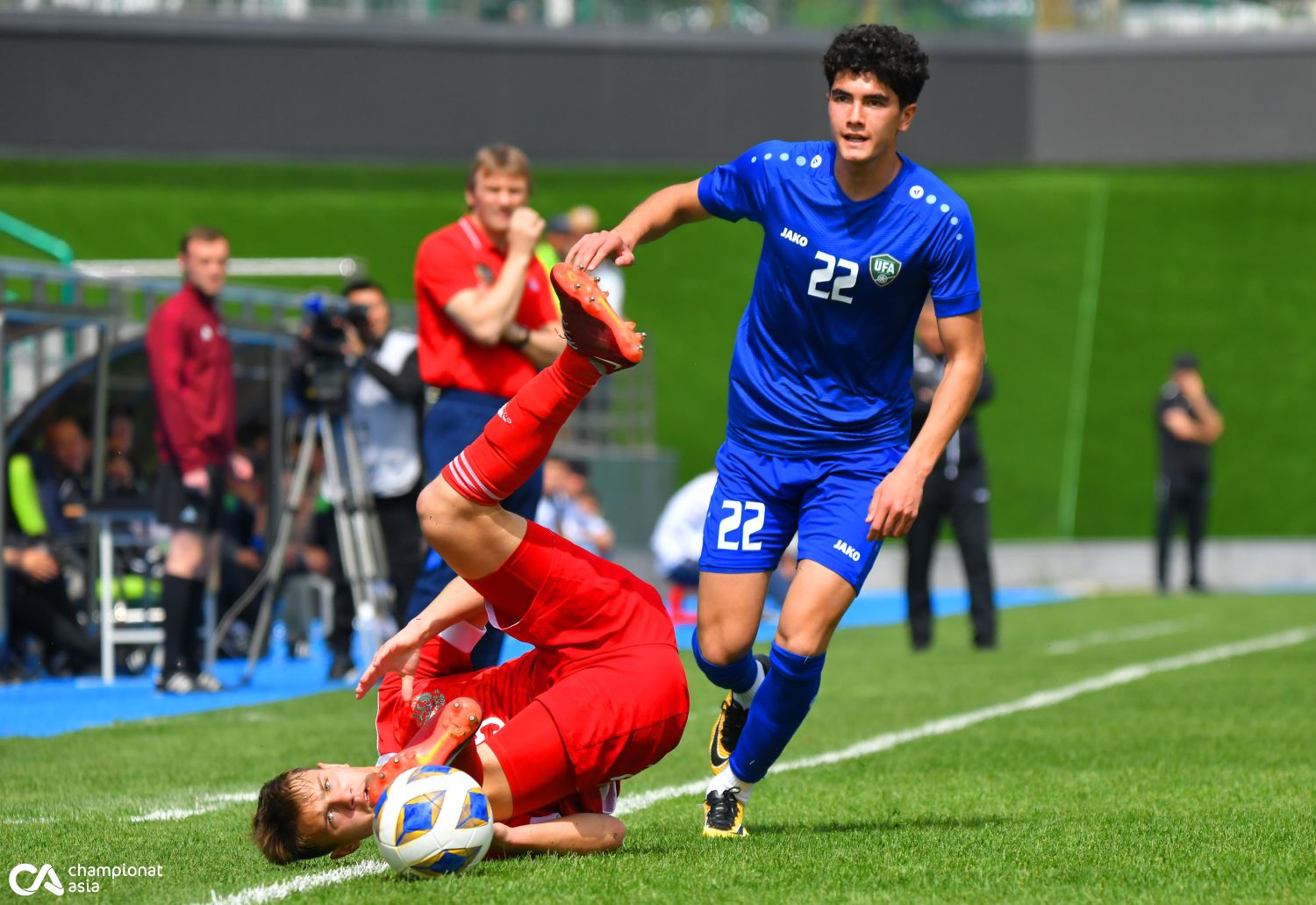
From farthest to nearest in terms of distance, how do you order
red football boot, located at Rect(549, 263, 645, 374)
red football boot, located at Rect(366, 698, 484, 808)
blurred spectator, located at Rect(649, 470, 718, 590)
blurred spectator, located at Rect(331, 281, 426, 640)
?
blurred spectator, located at Rect(649, 470, 718, 590) → blurred spectator, located at Rect(331, 281, 426, 640) → red football boot, located at Rect(549, 263, 645, 374) → red football boot, located at Rect(366, 698, 484, 808)

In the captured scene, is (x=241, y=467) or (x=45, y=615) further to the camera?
(x=241, y=467)

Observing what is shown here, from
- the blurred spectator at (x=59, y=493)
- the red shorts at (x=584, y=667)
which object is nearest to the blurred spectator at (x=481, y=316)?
the red shorts at (x=584, y=667)

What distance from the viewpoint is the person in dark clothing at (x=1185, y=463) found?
21.9 m

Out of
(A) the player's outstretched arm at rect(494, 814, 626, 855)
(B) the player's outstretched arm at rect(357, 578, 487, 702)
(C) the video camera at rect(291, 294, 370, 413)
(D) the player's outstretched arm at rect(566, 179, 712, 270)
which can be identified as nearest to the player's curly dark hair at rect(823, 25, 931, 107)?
(D) the player's outstretched arm at rect(566, 179, 712, 270)

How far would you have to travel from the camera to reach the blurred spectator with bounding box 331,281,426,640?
11.0 m

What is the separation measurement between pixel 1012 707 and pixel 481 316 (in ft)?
11.8

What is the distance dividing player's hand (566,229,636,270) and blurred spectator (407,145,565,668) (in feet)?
6.96

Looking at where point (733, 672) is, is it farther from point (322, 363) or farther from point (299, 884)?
point (322, 363)

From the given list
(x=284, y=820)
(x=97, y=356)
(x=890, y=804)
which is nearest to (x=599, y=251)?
(x=284, y=820)

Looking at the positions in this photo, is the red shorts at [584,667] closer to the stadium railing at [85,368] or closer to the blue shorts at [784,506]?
the blue shorts at [784,506]

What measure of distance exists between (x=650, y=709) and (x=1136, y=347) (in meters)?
22.3

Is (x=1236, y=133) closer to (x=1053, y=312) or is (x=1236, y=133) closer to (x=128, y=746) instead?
(x=1053, y=312)

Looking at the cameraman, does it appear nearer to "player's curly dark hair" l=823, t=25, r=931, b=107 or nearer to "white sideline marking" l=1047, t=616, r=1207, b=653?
"white sideline marking" l=1047, t=616, r=1207, b=653

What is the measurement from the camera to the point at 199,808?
20.7 ft
